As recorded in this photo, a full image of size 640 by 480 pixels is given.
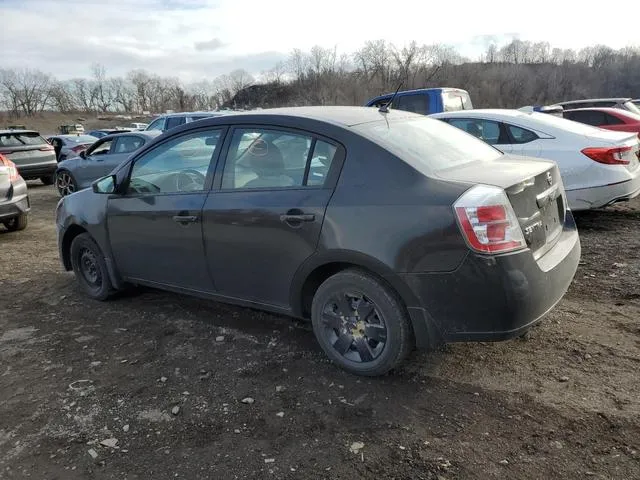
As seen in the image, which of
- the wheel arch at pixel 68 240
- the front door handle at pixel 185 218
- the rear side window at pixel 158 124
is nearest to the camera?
the front door handle at pixel 185 218

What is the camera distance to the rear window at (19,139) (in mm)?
13516

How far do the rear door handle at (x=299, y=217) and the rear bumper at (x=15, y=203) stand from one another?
601 cm

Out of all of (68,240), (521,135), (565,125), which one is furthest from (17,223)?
(565,125)

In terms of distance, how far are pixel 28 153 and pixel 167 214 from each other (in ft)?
38.6

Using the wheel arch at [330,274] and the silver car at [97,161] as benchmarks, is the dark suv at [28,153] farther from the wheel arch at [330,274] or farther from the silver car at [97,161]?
the wheel arch at [330,274]

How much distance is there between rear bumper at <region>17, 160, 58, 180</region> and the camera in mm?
13561

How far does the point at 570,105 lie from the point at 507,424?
16982 millimetres

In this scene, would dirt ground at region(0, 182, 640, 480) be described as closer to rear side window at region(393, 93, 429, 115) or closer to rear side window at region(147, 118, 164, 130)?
rear side window at region(393, 93, 429, 115)

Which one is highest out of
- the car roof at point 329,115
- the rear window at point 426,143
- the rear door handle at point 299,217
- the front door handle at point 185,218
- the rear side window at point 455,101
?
the rear side window at point 455,101

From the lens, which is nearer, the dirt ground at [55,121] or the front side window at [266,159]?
the front side window at [266,159]

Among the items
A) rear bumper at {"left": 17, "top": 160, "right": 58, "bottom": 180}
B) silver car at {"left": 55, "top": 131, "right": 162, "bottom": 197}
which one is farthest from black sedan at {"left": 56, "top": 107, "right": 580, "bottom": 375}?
rear bumper at {"left": 17, "top": 160, "right": 58, "bottom": 180}

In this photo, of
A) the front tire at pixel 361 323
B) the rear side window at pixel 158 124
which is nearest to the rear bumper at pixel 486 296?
the front tire at pixel 361 323

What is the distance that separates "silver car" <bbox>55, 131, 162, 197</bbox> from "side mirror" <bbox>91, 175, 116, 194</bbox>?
619 centimetres

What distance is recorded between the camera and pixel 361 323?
321 centimetres
